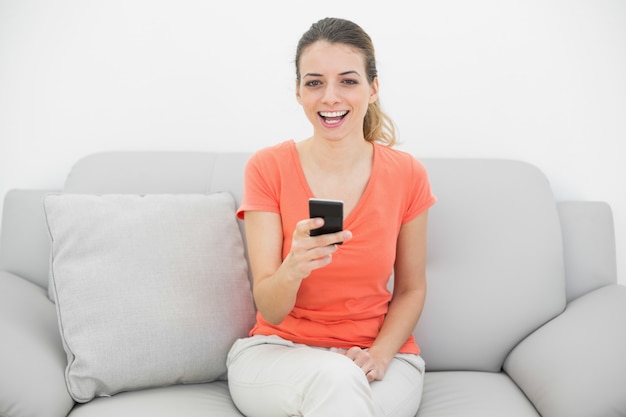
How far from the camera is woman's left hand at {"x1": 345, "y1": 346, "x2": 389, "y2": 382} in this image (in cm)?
129

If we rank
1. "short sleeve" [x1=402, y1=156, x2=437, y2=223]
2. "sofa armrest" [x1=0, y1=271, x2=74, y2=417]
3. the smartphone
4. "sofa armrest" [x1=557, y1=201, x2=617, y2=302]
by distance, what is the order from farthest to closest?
"sofa armrest" [x1=557, y1=201, x2=617, y2=302] < "short sleeve" [x1=402, y1=156, x2=437, y2=223] < "sofa armrest" [x1=0, y1=271, x2=74, y2=417] < the smartphone

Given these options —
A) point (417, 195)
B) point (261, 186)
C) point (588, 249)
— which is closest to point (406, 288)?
point (417, 195)

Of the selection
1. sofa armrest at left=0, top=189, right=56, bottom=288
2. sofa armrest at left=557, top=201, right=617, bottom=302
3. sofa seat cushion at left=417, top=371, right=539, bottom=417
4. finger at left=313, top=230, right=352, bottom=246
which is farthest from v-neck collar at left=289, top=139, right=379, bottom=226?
sofa armrest at left=0, top=189, right=56, bottom=288

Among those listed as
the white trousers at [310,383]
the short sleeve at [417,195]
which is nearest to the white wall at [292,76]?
the short sleeve at [417,195]

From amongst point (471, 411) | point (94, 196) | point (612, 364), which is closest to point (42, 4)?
point (94, 196)

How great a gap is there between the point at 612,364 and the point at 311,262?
0.68 m

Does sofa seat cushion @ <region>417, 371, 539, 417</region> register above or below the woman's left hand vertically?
below

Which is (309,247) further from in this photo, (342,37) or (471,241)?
(471,241)

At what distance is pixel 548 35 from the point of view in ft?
6.15

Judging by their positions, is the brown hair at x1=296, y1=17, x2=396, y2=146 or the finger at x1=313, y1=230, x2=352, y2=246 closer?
the finger at x1=313, y1=230, x2=352, y2=246

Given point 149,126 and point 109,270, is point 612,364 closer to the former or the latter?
point 109,270

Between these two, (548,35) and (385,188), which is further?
(548,35)

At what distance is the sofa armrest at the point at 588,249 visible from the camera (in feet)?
5.49

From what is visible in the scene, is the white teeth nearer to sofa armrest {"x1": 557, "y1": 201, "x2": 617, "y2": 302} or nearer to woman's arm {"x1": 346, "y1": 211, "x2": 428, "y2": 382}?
woman's arm {"x1": 346, "y1": 211, "x2": 428, "y2": 382}
